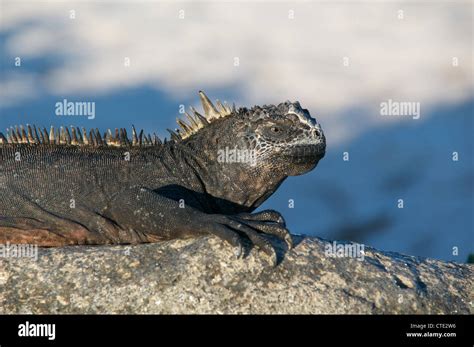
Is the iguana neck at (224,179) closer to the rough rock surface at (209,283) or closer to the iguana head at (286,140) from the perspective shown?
the iguana head at (286,140)

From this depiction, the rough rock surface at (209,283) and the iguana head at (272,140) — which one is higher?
the iguana head at (272,140)

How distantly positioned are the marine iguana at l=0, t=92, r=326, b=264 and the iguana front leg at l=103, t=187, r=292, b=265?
0.6 inches

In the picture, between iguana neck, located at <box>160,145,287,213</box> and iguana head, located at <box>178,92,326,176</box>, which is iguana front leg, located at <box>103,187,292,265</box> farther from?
iguana head, located at <box>178,92,326,176</box>

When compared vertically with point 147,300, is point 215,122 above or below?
above

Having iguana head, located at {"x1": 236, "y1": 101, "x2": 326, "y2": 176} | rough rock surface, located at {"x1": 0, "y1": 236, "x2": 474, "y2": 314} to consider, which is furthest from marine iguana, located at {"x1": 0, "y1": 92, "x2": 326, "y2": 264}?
rough rock surface, located at {"x1": 0, "y1": 236, "x2": 474, "y2": 314}

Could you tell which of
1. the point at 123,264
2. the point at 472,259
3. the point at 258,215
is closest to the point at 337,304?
the point at 258,215

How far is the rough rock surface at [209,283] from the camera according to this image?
8.09 meters

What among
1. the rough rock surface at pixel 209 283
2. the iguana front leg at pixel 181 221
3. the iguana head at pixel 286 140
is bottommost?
the rough rock surface at pixel 209 283

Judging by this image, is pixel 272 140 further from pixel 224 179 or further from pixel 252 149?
pixel 224 179

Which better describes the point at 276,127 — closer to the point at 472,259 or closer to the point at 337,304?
the point at 337,304

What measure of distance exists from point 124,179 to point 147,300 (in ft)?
6.91

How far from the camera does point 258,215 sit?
8.84 meters

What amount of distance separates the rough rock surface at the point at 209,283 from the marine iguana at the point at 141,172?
686mm

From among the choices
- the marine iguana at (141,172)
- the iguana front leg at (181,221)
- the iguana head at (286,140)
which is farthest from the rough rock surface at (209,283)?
the iguana head at (286,140)
